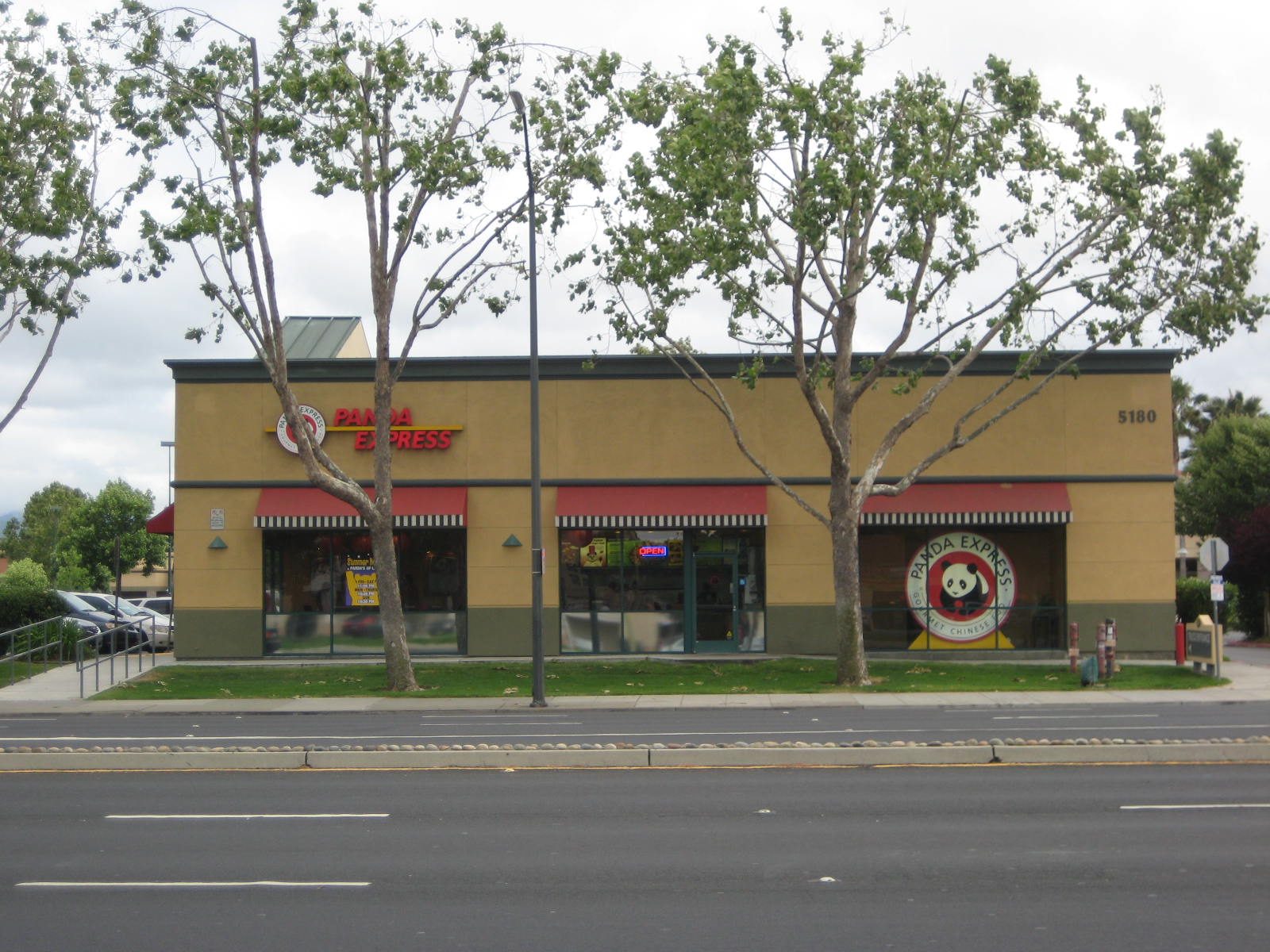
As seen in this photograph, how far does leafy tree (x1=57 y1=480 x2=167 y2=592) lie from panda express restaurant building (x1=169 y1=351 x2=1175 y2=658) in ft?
203

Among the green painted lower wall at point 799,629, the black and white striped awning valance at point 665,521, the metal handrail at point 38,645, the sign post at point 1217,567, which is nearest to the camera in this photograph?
the sign post at point 1217,567

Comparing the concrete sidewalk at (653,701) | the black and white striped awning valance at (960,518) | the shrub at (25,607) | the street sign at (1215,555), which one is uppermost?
the black and white striped awning valance at (960,518)

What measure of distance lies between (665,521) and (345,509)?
23.0 feet

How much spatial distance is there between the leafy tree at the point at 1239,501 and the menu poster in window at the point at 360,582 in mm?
29509

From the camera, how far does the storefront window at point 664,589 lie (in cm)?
2975

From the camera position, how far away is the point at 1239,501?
50562mm

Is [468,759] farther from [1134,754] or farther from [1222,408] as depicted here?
[1222,408]

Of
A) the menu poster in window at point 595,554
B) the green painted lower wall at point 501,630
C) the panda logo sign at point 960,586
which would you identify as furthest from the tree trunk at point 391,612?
the panda logo sign at point 960,586

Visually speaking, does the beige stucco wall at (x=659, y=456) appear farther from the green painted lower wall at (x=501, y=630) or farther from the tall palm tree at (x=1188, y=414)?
the tall palm tree at (x=1188, y=414)

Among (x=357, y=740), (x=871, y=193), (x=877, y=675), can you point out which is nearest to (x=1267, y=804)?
(x=357, y=740)

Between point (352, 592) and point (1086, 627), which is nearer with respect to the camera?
point (1086, 627)

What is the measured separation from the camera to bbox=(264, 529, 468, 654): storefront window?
98.4 ft

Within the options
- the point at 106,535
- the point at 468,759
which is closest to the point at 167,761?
the point at 468,759

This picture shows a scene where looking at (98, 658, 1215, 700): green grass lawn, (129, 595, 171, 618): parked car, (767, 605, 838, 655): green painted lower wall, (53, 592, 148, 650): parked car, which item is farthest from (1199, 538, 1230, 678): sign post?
(129, 595, 171, 618): parked car
